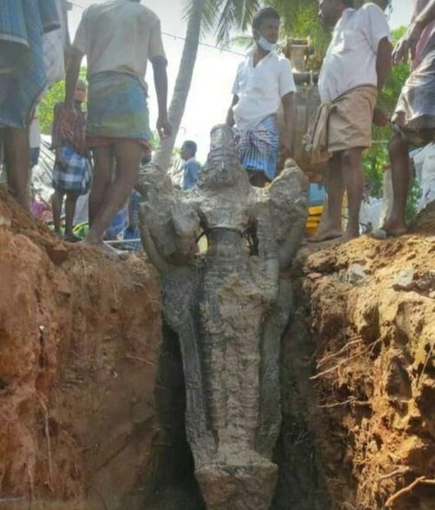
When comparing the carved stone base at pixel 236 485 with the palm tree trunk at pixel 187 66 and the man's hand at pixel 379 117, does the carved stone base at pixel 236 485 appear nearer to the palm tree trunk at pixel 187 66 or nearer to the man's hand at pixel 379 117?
the man's hand at pixel 379 117

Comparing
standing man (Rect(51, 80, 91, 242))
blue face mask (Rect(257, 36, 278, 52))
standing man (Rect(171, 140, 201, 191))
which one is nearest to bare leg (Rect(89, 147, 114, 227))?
standing man (Rect(51, 80, 91, 242))

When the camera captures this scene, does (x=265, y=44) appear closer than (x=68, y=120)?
No

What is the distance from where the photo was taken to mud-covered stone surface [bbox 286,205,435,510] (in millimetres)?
3938

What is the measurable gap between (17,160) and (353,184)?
2451 mm

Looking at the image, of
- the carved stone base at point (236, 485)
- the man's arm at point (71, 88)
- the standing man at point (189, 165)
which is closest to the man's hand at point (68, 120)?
the man's arm at point (71, 88)

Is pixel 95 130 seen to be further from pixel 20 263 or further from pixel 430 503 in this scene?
pixel 430 503

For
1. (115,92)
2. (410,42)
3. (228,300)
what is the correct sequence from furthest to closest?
(228,300), (115,92), (410,42)

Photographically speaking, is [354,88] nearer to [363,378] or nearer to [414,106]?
[414,106]

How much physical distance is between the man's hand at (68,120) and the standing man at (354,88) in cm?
184

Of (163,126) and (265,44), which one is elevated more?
(265,44)

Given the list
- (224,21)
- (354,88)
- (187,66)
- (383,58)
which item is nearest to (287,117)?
(354,88)

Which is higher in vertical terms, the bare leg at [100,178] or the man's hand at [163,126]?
the man's hand at [163,126]

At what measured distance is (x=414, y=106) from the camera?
5.42 meters

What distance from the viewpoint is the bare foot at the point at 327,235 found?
21.2 feet
